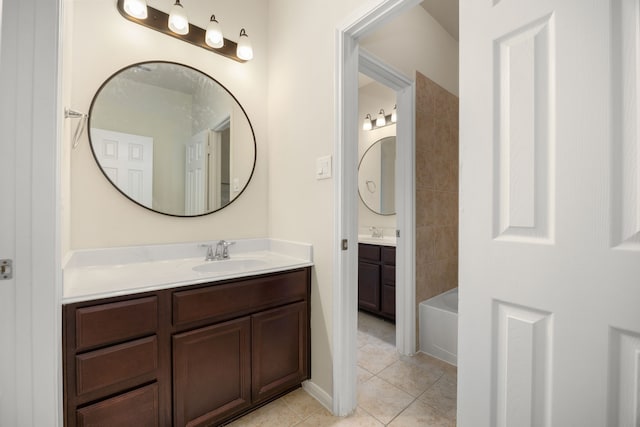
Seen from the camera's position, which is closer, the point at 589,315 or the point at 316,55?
the point at 589,315

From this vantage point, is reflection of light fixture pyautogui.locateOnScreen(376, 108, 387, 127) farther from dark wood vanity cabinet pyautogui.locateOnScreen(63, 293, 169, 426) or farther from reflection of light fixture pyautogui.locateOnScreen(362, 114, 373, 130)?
dark wood vanity cabinet pyautogui.locateOnScreen(63, 293, 169, 426)

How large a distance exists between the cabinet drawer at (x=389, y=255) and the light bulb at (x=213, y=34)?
6.88 feet

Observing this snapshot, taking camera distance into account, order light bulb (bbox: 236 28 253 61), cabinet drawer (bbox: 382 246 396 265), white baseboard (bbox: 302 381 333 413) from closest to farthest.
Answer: white baseboard (bbox: 302 381 333 413) → light bulb (bbox: 236 28 253 61) → cabinet drawer (bbox: 382 246 396 265)

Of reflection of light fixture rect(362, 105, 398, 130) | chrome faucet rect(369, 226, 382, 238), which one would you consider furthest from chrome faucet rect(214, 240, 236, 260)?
reflection of light fixture rect(362, 105, 398, 130)

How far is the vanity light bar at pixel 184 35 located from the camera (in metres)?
1.53

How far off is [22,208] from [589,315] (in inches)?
61.0

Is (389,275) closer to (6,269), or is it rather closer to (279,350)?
(279,350)

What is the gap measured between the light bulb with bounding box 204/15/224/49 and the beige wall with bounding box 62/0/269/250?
10cm

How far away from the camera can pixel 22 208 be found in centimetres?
78

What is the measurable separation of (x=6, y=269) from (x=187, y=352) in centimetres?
69

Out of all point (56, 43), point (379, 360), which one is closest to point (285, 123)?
point (56, 43)

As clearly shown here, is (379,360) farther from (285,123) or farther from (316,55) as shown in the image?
(316,55)

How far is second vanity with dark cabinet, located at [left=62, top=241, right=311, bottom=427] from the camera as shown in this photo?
3.23 ft

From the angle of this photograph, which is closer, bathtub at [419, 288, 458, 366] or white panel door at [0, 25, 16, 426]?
white panel door at [0, 25, 16, 426]
